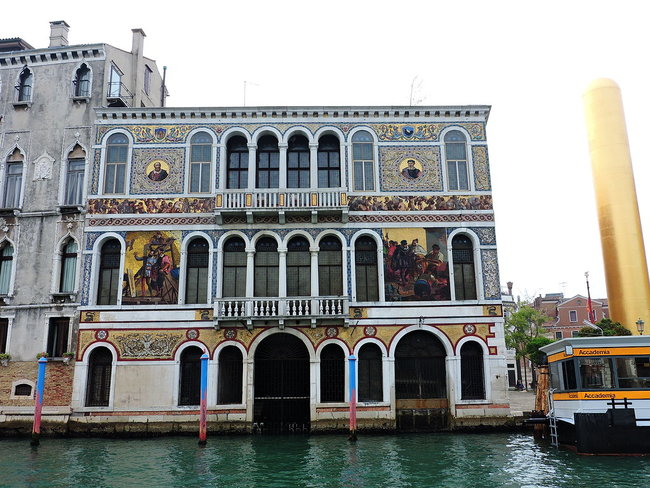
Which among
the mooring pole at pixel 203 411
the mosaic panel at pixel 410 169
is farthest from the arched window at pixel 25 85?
the mosaic panel at pixel 410 169

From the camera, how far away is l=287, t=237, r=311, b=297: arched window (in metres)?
23.7

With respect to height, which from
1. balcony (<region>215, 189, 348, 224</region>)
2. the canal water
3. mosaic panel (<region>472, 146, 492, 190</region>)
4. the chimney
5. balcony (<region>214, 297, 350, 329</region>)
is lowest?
the canal water

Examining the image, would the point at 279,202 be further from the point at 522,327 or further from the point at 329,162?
the point at 522,327

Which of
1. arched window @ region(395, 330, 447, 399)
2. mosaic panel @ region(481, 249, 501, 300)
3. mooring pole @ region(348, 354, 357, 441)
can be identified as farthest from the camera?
mosaic panel @ region(481, 249, 501, 300)

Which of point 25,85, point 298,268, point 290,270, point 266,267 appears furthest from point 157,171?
point 25,85

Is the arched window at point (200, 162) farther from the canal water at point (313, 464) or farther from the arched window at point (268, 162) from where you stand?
the canal water at point (313, 464)

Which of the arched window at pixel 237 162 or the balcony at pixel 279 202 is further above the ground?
the arched window at pixel 237 162

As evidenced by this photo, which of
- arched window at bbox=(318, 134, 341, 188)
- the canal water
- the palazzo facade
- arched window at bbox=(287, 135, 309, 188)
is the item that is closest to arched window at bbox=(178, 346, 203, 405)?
the palazzo facade

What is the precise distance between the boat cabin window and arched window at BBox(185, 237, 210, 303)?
14547 mm

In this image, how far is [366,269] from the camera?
2384 centimetres

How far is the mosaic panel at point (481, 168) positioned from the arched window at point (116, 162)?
1421cm

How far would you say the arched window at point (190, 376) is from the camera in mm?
22875

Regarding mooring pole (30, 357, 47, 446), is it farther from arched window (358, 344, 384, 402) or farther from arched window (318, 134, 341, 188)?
arched window (318, 134, 341, 188)

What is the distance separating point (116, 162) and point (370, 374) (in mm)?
13314
